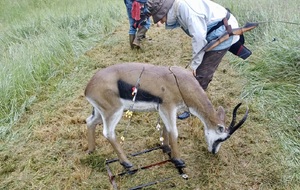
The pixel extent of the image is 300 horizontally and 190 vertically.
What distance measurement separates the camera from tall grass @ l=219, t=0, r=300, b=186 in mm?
4512

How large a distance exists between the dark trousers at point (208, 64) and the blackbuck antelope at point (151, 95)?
1002 mm

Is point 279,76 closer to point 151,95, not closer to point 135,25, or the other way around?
point 151,95

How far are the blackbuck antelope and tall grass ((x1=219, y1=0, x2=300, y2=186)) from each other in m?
1.18

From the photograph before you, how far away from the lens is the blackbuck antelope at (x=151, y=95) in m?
3.67

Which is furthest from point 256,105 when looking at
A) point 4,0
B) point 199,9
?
point 4,0

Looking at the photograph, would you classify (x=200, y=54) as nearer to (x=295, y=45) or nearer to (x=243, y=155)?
(x=243, y=155)

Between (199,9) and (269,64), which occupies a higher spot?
(199,9)

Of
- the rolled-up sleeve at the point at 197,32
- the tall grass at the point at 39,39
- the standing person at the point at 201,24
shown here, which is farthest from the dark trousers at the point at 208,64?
the tall grass at the point at 39,39

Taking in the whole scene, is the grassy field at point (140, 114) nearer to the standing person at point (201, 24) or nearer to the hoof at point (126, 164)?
the hoof at point (126, 164)

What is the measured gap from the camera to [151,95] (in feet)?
12.1

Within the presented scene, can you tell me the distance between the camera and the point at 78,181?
3.99 m

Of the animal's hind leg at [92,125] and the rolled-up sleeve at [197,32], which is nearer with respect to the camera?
the animal's hind leg at [92,125]

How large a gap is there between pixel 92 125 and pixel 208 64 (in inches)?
72.0

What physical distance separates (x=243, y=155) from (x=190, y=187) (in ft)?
3.03
